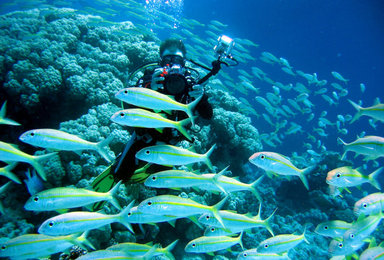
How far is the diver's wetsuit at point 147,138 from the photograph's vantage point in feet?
11.0

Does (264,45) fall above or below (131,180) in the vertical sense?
above

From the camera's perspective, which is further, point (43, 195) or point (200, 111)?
point (200, 111)

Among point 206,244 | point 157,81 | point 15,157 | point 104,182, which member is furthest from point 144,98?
point 104,182

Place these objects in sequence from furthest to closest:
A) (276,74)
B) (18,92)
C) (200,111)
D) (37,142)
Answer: (276,74)
(18,92)
(200,111)
(37,142)

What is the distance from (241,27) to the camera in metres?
47.0

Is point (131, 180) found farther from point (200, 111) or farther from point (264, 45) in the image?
point (264, 45)

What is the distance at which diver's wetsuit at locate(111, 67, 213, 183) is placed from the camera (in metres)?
3.37

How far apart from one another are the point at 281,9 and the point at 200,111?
51.3 m

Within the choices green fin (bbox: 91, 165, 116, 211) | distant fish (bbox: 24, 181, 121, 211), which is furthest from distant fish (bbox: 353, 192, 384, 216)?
green fin (bbox: 91, 165, 116, 211)

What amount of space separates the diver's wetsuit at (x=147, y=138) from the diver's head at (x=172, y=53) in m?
0.31

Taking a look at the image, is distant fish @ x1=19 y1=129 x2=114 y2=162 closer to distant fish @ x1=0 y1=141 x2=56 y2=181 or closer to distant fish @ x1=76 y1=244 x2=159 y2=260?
distant fish @ x1=0 y1=141 x2=56 y2=181

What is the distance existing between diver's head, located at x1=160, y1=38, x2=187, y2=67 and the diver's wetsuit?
1.03 feet

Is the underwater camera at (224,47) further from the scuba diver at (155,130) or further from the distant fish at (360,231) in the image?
the distant fish at (360,231)

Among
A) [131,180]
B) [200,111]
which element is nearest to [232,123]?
[200,111]
